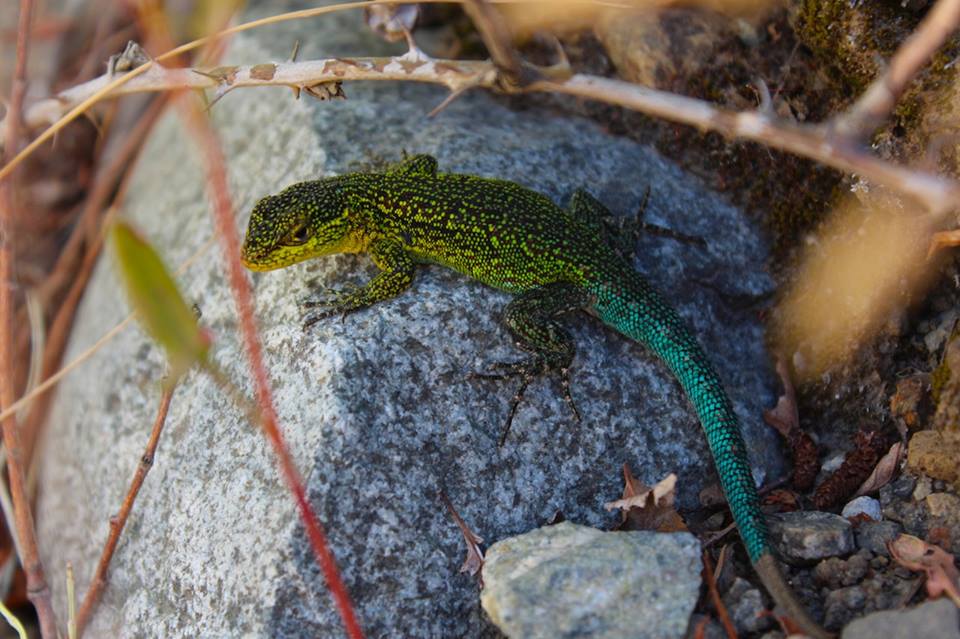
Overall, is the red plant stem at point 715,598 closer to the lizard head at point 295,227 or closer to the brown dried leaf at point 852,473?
the brown dried leaf at point 852,473

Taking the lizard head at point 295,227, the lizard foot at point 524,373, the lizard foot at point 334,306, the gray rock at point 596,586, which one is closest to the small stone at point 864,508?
the gray rock at point 596,586

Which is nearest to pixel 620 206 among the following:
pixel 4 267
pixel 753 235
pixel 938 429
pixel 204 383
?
pixel 753 235

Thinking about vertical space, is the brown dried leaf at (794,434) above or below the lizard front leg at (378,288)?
below

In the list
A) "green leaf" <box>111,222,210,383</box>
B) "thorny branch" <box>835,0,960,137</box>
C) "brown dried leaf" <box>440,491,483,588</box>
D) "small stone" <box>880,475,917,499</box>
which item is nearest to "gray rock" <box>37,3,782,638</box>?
"brown dried leaf" <box>440,491,483,588</box>

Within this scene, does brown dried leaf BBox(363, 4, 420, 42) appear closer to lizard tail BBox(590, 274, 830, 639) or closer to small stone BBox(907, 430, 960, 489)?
lizard tail BBox(590, 274, 830, 639)

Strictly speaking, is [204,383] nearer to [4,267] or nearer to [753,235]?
[4,267]

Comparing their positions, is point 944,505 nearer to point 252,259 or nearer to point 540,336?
point 540,336
